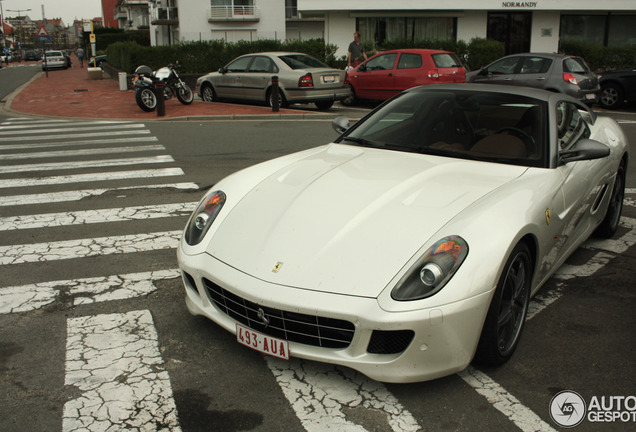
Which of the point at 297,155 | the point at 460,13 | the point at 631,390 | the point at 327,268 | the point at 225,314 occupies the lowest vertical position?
the point at 631,390

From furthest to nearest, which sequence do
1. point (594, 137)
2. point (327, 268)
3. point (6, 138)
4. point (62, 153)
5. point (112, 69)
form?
point (112, 69), point (6, 138), point (62, 153), point (594, 137), point (327, 268)

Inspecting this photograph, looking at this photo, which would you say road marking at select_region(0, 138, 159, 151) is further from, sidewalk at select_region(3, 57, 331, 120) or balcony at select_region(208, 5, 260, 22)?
balcony at select_region(208, 5, 260, 22)

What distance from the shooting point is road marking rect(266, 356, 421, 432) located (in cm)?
289

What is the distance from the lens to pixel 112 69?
3334 centimetres

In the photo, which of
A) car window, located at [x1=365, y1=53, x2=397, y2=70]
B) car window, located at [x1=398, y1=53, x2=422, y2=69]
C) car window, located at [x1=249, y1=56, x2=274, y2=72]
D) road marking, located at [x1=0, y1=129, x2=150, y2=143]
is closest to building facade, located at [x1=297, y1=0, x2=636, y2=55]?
car window, located at [x1=365, y1=53, x2=397, y2=70]

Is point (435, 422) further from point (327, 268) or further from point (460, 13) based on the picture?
point (460, 13)

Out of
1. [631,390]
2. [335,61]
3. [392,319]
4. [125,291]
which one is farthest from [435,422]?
[335,61]

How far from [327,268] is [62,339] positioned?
1.77m

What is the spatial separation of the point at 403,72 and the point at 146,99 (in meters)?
6.70

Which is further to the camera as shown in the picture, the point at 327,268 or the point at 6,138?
the point at 6,138

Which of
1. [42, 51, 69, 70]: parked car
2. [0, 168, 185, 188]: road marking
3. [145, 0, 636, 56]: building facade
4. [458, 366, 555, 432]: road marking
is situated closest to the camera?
[458, 366, 555, 432]: road marking

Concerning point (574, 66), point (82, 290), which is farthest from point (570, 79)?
point (82, 290)

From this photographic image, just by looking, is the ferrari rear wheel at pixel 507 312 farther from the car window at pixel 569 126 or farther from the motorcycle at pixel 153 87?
the motorcycle at pixel 153 87

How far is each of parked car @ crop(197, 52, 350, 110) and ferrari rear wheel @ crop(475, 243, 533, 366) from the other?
13.0 metres
